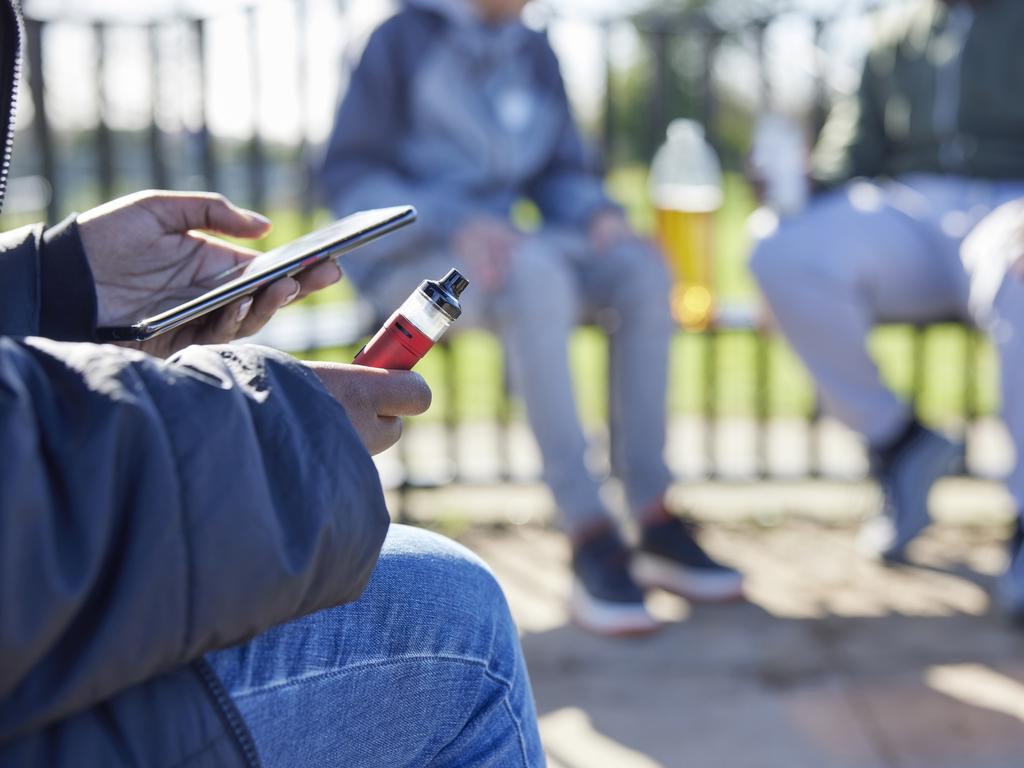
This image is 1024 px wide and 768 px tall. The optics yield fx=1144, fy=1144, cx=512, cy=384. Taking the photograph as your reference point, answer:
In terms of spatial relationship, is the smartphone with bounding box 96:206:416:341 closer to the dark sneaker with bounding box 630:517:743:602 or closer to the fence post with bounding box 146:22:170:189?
the dark sneaker with bounding box 630:517:743:602

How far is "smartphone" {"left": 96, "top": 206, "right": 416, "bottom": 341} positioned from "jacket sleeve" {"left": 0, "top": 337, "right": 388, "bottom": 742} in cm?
39

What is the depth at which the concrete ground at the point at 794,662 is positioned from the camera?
229cm

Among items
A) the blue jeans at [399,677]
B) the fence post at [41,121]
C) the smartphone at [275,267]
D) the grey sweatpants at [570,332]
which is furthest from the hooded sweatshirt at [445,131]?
the blue jeans at [399,677]

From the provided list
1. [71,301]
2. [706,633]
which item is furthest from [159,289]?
[706,633]

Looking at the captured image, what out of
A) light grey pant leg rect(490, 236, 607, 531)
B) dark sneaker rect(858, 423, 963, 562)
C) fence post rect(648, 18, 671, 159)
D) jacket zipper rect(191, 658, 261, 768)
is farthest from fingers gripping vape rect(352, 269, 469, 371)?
fence post rect(648, 18, 671, 159)

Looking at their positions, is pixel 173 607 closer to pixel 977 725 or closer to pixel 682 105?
pixel 977 725

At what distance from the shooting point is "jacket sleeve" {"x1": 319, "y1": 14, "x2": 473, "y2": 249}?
3.05 m

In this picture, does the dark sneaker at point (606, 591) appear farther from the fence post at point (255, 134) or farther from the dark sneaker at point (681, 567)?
the fence post at point (255, 134)

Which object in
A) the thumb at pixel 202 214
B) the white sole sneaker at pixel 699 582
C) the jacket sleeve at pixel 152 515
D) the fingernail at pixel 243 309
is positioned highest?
the thumb at pixel 202 214

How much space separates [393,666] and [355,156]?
223cm

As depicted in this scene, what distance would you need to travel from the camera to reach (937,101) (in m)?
3.40

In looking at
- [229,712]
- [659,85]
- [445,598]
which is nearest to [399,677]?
[445,598]

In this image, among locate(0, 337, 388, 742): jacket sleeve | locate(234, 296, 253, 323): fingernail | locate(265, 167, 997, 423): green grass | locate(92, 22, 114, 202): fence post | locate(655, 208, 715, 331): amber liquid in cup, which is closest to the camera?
locate(0, 337, 388, 742): jacket sleeve

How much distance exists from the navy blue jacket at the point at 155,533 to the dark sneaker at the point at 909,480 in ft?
7.98
